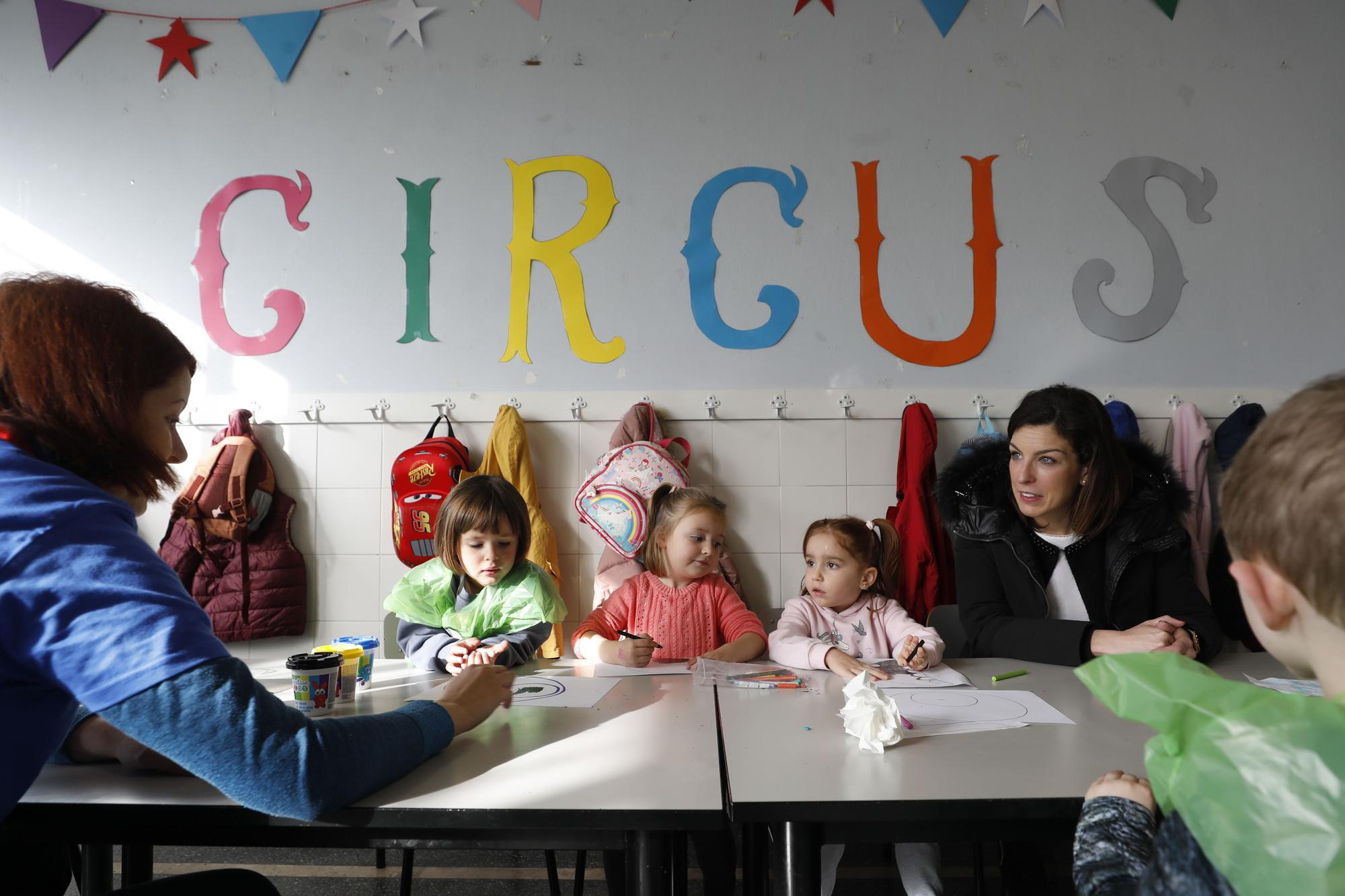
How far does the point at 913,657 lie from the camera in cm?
169

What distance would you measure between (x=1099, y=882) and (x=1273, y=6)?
10.9 feet

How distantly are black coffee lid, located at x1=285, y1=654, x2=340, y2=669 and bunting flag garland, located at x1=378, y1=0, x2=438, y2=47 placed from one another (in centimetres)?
240

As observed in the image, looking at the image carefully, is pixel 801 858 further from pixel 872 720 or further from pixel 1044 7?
pixel 1044 7

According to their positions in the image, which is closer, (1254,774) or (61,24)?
(1254,774)

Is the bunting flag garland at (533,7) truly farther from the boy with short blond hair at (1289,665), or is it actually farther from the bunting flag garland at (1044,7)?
the boy with short blond hair at (1289,665)

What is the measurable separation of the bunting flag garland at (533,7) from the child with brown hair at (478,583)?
1.79 m

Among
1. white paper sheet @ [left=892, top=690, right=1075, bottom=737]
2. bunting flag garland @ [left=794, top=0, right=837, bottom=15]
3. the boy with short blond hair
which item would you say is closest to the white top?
white paper sheet @ [left=892, top=690, right=1075, bottom=737]

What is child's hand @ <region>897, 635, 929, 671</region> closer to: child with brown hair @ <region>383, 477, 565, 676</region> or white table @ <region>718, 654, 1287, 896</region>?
white table @ <region>718, 654, 1287, 896</region>

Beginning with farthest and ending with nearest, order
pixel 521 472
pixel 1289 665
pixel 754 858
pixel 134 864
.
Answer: pixel 521 472, pixel 134 864, pixel 754 858, pixel 1289 665

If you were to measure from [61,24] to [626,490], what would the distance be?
2697mm

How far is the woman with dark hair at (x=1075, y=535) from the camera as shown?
6.40 ft

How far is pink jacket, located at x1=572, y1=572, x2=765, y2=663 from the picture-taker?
224 centimetres

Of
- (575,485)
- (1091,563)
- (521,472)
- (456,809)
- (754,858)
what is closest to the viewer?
(456,809)

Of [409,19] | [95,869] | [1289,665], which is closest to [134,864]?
[95,869]
